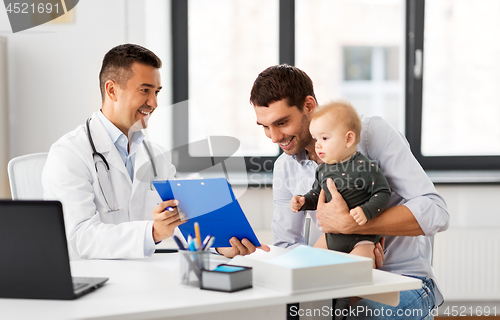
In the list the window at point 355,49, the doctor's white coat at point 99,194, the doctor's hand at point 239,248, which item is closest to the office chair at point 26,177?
the doctor's white coat at point 99,194

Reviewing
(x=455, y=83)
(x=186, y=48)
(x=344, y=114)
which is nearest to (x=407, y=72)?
(x=455, y=83)

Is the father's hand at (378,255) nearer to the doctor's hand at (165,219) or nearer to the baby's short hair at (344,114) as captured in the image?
the baby's short hair at (344,114)

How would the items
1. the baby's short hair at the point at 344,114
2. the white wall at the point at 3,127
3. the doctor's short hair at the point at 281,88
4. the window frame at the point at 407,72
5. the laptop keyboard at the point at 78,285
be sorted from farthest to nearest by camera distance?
1. the window frame at the point at 407,72
2. the white wall at the point at 3,127
3. the doctor's short hair at the point at 281,88
4. the baby's short hair at the point at 344,114
5. the laptop keyboard at the point at 78,285

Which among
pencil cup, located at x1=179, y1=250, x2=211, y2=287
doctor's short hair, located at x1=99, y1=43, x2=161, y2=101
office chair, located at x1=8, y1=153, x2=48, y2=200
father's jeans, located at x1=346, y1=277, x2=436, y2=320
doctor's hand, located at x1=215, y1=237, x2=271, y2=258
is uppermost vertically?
doctor's short hair, located at x1=99, y1=43, x2=161, y2=101

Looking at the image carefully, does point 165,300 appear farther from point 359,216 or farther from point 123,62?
point 123,62

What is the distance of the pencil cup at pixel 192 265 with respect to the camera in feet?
3.24

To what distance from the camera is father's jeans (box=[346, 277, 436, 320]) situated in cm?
128

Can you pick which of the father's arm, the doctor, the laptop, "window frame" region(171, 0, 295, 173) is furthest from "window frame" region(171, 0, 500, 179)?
the laptop

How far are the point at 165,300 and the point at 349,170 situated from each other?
71 cm

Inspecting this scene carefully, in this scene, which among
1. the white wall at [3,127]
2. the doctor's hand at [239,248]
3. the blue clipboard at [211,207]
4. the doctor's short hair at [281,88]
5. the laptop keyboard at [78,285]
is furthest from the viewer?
the white wall at [3,127]

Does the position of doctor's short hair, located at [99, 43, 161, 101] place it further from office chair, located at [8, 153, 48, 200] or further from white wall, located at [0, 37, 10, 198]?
white wall, located at [0, 37, 10, 198]

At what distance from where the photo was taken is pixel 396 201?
154cm

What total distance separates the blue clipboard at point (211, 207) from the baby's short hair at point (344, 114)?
420 mm

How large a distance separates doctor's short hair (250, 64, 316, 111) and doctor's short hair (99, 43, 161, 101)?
487 mm
